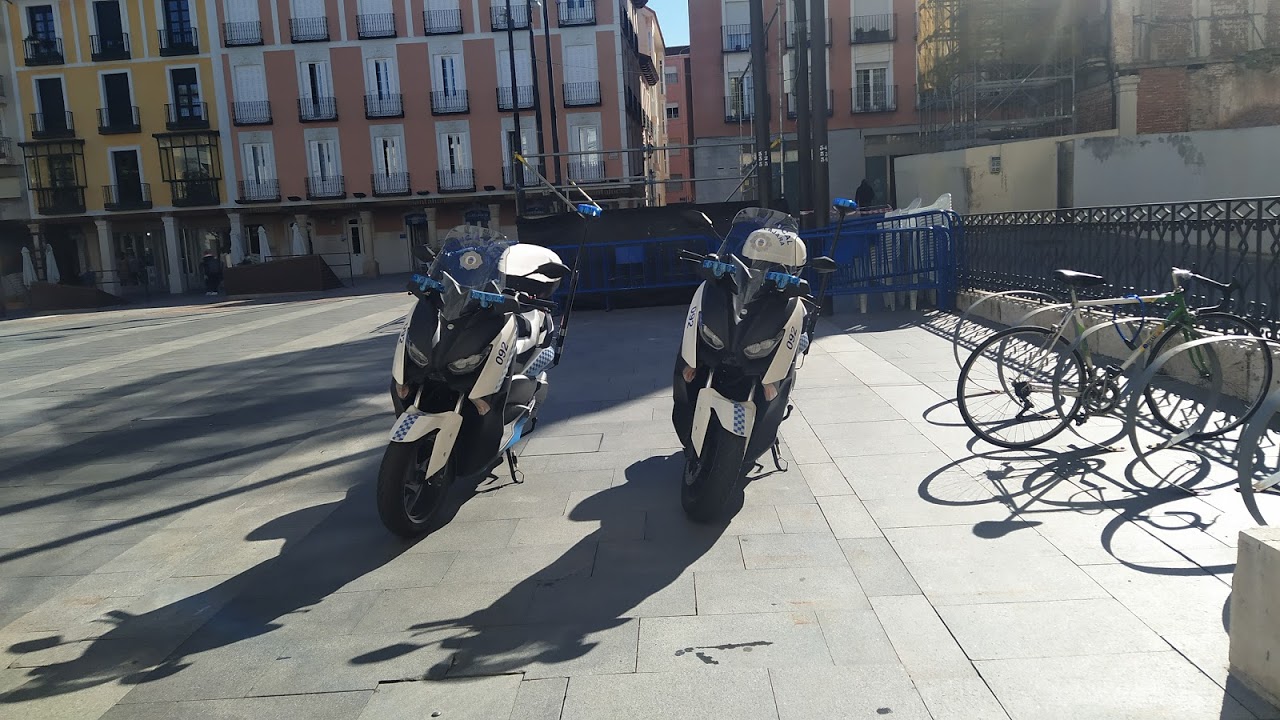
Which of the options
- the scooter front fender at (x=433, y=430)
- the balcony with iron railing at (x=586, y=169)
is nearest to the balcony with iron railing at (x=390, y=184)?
the balcony with iron railing at (x=586, y=169)

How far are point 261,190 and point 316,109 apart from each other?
406cm

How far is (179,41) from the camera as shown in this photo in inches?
1576

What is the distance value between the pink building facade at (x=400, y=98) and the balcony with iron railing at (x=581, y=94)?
59mm

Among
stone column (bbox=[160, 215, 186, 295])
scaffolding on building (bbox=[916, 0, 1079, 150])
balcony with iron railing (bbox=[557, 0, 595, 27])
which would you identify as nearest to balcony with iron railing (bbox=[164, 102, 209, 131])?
stone column (bbox=[160, 215, 186, 295])

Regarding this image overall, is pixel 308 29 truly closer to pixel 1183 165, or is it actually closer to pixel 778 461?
pixel 1183 165

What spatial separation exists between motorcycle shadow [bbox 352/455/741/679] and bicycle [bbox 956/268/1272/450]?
1927 millimetres

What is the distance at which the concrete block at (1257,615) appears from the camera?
9.23 feet

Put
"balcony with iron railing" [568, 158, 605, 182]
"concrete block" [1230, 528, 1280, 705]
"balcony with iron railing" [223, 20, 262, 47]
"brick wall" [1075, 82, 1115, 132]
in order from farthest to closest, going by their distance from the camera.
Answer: "balcony with iron railing" [223, 20, 262, 47]
"balcony with iron railing" [568, 158, 605, 182]
"brick wall" [1075, 82, 1115, 132]
"concrete block" [1230, 528, 1280, 705]

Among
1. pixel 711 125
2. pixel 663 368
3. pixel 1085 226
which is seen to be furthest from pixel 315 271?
pixel 1085 226

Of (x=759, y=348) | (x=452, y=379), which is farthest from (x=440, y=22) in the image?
(x=759, y=348)

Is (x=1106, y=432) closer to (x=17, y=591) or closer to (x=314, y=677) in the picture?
(x=314, y=677)

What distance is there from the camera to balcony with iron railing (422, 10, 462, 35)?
39094mm

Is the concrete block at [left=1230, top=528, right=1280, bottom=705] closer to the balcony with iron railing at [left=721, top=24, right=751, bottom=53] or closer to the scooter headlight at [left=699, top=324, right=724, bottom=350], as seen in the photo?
the scooter headlight at [left=699, top=324, right=724, bottom=350]

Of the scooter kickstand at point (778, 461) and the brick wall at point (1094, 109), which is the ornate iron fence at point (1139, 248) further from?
the brick wall at point (1094, 109)
